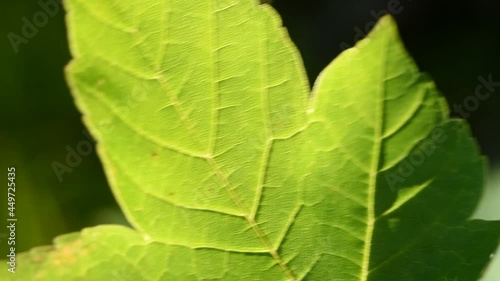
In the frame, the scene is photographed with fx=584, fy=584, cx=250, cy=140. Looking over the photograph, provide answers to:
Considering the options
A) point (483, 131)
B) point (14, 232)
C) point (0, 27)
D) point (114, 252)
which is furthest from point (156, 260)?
point (483, 131)

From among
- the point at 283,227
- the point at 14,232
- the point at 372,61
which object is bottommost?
the point at 14,232

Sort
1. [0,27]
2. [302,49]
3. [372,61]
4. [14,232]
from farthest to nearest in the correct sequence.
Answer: [302,49], [0,27], [14,232], [372,61]

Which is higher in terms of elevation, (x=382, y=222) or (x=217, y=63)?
(x=217, y=63)

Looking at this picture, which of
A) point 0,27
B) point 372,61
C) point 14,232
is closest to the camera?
point 372,61

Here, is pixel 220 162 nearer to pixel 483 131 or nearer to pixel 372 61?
pixel 372 61

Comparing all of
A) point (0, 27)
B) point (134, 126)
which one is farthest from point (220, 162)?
point (0, 27)

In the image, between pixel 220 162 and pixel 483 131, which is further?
pixel 483 131
